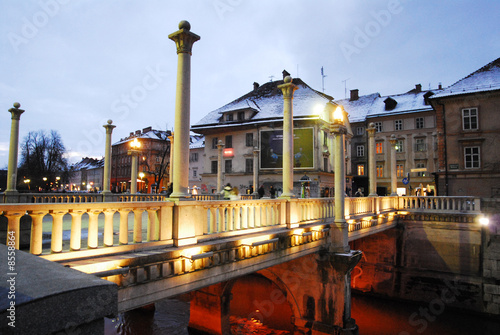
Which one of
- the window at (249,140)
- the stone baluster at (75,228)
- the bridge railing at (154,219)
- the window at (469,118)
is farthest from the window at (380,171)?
the stone baluster at (75,228)

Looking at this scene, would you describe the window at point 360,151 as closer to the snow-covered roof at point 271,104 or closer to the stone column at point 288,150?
the snow-covered roof at point 271,104

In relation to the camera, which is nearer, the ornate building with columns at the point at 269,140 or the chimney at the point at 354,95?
the ornate building with columns at the point at 269,140

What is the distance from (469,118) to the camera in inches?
1059

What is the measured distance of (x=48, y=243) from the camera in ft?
23.0

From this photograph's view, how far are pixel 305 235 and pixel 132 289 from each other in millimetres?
5464

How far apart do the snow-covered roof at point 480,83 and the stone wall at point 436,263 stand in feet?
44.3

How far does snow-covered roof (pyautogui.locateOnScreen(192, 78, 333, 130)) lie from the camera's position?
3597cm

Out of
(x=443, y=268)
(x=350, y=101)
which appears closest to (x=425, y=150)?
(x=350, y=101)

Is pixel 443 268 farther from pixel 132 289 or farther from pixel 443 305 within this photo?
pixel 132 289

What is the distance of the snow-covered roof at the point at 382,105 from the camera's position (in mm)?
44656

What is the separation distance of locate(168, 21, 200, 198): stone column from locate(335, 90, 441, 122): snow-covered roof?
144 ft

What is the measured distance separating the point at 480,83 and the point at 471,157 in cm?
612

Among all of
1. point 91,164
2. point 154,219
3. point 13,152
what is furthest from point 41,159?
point 91,164

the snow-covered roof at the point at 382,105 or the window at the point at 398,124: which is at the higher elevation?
the snow-covered roof at the point at 382,105
